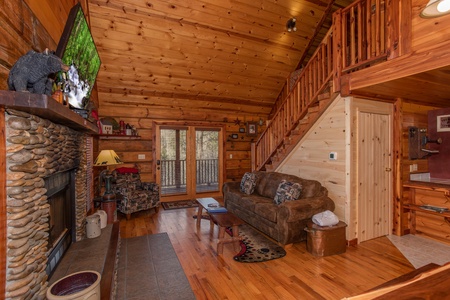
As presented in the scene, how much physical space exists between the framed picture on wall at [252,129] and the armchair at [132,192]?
125 inches

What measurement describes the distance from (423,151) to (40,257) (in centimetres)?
510

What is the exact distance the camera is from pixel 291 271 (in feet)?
8.68

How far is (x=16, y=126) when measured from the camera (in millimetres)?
1286

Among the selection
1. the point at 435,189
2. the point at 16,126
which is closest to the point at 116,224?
the point at 16,126

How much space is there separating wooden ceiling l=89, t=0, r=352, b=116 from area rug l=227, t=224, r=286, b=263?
11.7 ft

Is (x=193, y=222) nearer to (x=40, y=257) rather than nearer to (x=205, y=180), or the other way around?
(x=205, y=180)

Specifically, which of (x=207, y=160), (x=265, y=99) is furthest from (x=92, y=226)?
(x=265, y=99)

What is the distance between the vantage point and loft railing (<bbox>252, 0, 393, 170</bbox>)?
300cm

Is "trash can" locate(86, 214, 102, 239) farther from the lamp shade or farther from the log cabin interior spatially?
the lamp shade

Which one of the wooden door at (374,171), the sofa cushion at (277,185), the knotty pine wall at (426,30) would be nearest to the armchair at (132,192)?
the sofa cushion at (277,185)

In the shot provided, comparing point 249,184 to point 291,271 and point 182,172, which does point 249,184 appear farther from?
point 182,172

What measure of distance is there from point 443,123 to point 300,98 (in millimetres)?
2273

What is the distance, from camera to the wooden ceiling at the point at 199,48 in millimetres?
4051

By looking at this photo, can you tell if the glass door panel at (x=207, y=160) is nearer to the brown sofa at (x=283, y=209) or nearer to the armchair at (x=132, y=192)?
the armchair at (x=132, y=192)
